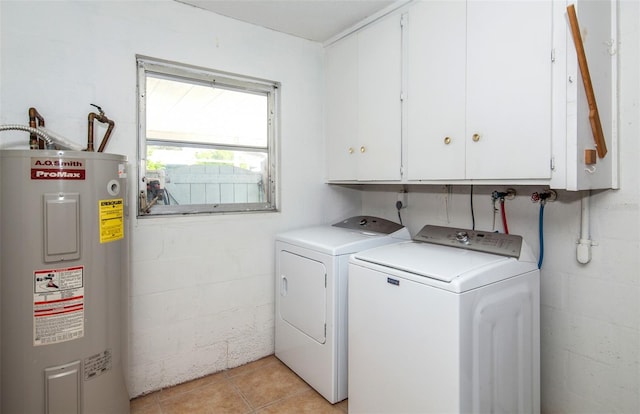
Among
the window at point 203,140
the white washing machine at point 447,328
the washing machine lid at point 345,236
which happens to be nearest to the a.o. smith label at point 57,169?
the window at point 203,140

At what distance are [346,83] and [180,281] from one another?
1.84 meters

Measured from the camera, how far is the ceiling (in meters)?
2.21

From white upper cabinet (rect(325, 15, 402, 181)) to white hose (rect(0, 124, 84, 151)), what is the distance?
5.56 feet

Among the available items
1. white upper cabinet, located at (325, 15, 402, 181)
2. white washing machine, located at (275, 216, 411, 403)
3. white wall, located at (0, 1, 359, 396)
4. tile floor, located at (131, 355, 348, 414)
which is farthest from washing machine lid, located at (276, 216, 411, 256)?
tile floor, located at (131, 355, 348, 414)

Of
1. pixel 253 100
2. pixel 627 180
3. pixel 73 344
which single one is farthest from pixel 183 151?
pixel 627 180

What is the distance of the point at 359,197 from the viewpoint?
10.3 ft

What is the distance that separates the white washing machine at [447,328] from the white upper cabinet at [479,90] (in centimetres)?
44

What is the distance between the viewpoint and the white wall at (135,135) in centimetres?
181

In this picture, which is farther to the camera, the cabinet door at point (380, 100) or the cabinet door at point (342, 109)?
the cabinet door at point (342, 109)

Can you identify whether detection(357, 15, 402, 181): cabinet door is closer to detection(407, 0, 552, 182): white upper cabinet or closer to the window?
detection(407, 0, 552, 182): white upper cabinet

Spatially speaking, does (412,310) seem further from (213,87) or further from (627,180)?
(213,87)

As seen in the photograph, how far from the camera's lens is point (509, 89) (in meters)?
1.63

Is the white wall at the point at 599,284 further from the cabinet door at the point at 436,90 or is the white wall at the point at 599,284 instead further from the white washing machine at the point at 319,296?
the white washing machine at the point at 319,296

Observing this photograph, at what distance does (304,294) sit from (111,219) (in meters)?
1.21
